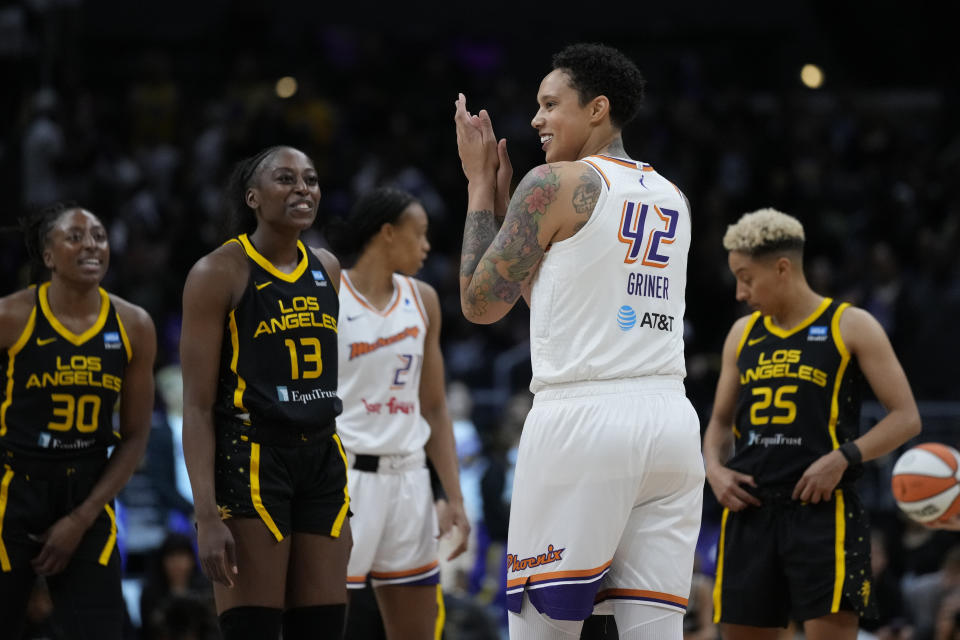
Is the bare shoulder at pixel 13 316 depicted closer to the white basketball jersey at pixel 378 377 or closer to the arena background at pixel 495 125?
the white basketball jersey at pixel 378 377

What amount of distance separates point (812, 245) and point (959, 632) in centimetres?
768

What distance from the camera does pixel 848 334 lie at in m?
5.86

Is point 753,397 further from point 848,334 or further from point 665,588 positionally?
point 665,588

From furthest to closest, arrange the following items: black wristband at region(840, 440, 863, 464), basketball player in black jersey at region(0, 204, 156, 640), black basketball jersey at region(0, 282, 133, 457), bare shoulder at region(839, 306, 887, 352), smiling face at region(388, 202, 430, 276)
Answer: smiling face at region(388, 202, 430, 276) → bare shoulder at region(839, 306, 887, 352) → black wristband at region(840, 440, 863, 464) → black basketball jersey at region(0, 282, 133, 457) → basketball player in black jersey at region(0, 204, 156, 640)

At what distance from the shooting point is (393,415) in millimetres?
6230

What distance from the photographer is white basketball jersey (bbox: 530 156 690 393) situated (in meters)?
4.22

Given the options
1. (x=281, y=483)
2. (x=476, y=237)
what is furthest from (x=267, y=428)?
(x=476, y=237)

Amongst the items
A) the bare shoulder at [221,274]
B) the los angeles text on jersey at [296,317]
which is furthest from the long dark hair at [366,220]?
the bare shoulder at [221,274]

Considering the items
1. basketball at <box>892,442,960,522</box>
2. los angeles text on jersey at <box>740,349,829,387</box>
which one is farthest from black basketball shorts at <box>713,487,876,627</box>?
los angeles text on jersey at <box>740,349,829,387</box>

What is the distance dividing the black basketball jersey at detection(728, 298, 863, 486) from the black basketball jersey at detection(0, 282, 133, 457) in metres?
2.97

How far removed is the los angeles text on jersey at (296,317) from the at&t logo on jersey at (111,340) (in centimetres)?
124

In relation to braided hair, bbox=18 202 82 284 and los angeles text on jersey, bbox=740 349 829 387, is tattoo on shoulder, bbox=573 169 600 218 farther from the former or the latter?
braided hair, bbox=18 202 82 284

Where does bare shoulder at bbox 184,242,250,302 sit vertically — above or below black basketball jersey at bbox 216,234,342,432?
above

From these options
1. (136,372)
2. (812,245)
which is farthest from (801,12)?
(136,372)
